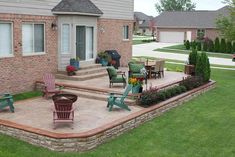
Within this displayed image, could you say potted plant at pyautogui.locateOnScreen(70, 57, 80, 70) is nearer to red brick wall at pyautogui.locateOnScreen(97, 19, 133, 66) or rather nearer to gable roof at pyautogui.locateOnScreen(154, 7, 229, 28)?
red brick wall at pyautogui.locateOnScreen(97, 19, 133, 66)

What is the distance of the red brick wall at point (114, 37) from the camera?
23.1 meters

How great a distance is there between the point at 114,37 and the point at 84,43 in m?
3.82

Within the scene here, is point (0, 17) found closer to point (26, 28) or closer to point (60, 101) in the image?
point (26, 28)

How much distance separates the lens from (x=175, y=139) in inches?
484

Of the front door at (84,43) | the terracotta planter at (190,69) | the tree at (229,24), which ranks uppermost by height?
the tree at (229,24)

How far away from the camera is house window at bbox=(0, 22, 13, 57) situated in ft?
53.1

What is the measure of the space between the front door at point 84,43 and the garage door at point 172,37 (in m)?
48.7

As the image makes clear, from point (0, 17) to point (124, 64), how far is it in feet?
38.7

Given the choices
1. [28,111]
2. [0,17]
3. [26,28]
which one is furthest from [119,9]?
[28,111]

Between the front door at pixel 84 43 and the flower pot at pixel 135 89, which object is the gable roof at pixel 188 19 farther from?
the flower pot at pixel 135 89

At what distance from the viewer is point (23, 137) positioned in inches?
451

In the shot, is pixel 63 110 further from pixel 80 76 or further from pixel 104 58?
pixel 104 58

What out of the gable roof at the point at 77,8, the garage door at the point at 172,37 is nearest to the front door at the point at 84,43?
the gable roof at the point at 77,8

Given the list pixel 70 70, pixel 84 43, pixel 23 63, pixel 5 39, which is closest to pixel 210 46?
pixel 84 43
